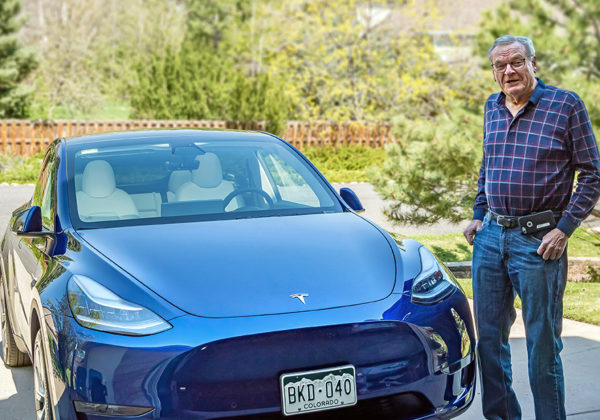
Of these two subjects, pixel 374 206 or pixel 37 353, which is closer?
pixel 37 353

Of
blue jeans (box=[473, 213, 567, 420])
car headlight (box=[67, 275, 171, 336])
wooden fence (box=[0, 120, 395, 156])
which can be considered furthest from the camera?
wooden fence (box=[0, 120, 395, 156])

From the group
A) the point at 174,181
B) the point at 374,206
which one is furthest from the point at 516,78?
the point at 374,206

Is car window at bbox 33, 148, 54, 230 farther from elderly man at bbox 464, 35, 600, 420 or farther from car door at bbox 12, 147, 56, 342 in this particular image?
elderly man at bbox 464, 35, 600, 420

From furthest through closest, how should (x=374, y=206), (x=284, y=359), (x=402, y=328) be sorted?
(x=374, y=206)
(x=402, y=328)
(x=284, y=359)

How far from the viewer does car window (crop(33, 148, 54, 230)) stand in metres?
4.23

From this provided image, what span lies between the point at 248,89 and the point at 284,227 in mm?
19052

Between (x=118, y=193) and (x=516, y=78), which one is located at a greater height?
(x=516, y=78)

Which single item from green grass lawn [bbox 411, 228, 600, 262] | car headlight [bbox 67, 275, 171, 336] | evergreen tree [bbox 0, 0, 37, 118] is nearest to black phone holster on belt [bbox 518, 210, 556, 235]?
car headlight [bbox 67, 275, 171, 336]

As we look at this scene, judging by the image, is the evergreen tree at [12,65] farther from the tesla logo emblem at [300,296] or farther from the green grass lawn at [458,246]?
the tesla logo emblem at [300,296]

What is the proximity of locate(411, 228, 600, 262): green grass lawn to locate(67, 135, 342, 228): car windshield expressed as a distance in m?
5.92

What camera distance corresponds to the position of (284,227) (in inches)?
155

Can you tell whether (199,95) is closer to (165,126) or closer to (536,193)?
(165,126)

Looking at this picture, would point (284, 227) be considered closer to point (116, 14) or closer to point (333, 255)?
point (333, 255)

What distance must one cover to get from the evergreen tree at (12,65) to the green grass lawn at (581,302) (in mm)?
19510
